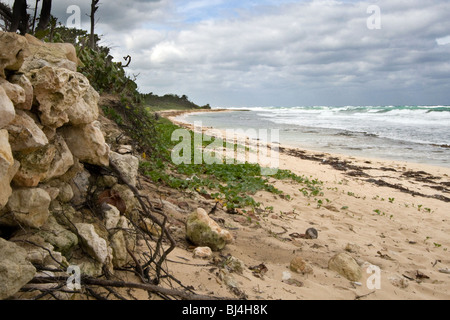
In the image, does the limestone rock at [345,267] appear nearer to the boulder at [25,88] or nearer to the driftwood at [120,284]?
the driftwood at [120,284]

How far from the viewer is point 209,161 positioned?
9203 millimetres

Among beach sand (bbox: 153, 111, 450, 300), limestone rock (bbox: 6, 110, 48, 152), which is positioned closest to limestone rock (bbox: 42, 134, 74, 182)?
limestone rock (bbox: 6, 110, 48, 152)

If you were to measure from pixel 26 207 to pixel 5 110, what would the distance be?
686mm

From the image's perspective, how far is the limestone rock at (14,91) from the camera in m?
2.16

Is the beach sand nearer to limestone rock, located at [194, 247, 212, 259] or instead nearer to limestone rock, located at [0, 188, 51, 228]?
limestone rock, located at [194, 247, 212, 259]

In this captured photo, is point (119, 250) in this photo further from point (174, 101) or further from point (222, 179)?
point (174, 101)

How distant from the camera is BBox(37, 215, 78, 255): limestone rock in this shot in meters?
2.47

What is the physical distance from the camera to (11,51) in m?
2.21

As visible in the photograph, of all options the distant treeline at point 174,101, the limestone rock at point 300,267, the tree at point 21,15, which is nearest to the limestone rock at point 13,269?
the limestone rock at point 300,267

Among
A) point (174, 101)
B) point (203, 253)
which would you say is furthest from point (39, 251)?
point (174, 101)

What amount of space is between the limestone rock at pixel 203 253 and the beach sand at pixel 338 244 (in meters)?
0.09

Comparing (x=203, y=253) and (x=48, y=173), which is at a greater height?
(x=48, y=173)
